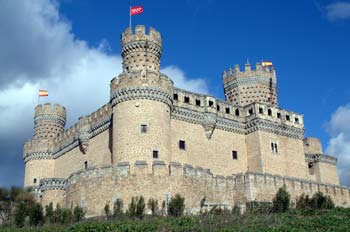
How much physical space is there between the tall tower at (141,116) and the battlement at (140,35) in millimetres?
4358

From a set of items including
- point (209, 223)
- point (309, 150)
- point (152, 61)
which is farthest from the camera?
point (309, 150)

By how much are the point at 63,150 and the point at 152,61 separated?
1190 centimetres

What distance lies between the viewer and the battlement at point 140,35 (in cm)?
3497

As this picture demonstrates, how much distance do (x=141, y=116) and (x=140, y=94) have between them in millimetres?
1405

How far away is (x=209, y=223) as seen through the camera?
1977 cm

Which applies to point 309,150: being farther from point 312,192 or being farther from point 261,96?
point 312,192

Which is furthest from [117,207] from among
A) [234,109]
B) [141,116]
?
[234,109]

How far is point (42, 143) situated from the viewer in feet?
141

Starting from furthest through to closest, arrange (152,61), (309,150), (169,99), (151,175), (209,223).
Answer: (309,150)
(152,61)
(169,99)
(151,175)
(209,223)

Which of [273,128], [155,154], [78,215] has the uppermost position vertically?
[273,128]

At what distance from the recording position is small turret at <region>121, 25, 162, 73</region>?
1369 inches

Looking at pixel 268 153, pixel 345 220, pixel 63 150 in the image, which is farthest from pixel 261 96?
pixel 345 220

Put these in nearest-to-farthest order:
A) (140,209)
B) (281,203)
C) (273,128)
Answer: (140,209)
(281,203)
(273,128)

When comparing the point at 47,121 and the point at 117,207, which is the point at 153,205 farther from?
the point at 47,121
